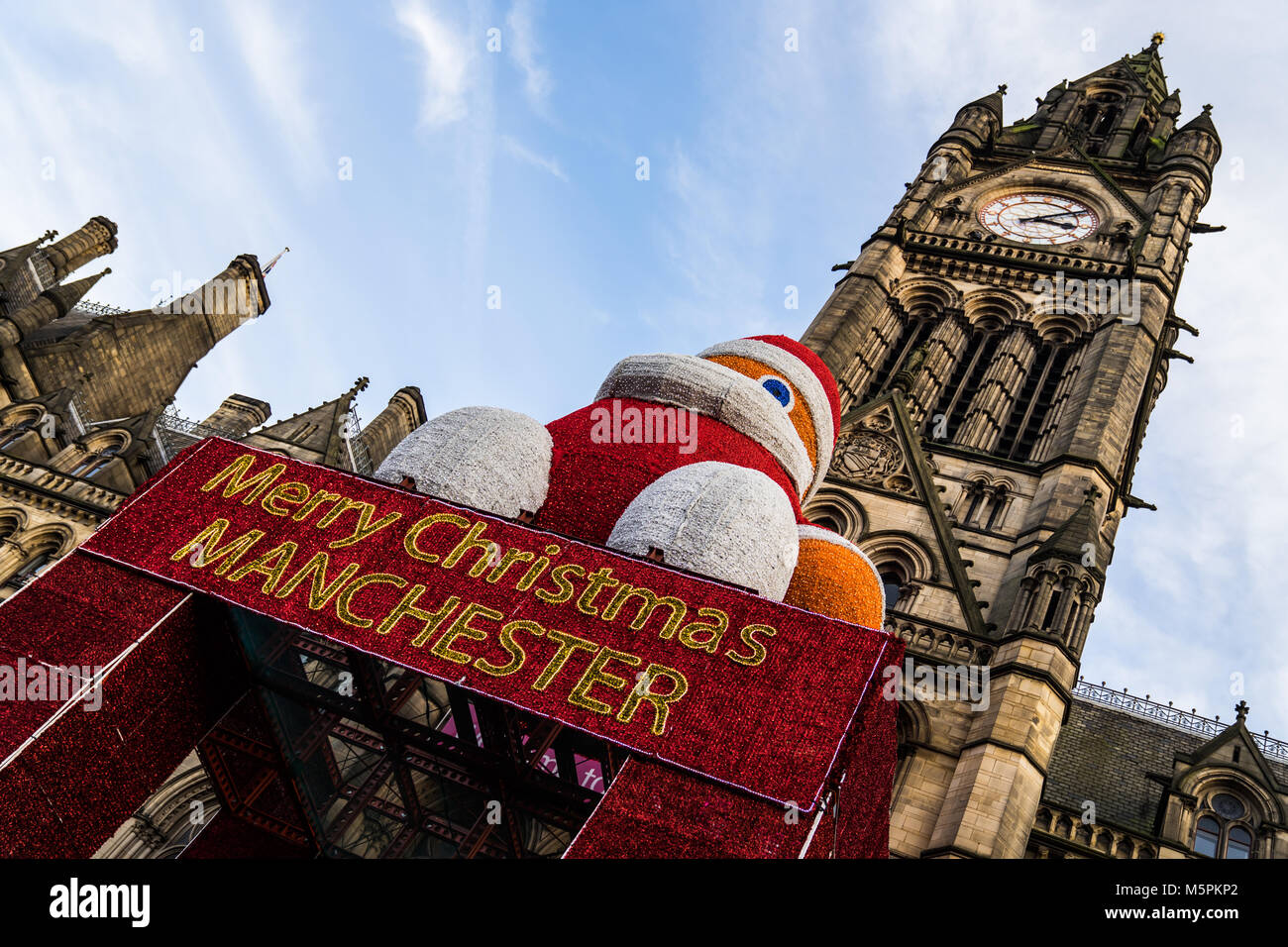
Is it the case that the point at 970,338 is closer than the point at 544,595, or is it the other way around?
the point at 544,595

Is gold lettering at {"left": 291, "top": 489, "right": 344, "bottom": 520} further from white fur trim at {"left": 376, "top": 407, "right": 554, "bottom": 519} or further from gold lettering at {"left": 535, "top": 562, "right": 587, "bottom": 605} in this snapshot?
gold lettering at {"left": 535, "top": 562, "right": 587, "bottom": 605}

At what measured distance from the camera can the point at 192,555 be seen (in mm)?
11055

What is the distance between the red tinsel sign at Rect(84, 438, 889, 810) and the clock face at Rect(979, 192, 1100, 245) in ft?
95.4

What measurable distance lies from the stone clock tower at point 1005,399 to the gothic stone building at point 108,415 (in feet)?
38.3

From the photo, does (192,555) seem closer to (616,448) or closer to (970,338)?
(616,448)

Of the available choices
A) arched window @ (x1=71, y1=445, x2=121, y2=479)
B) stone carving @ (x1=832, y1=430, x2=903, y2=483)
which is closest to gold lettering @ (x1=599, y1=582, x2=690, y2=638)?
stone carving @ (x1=832, y1=430, x2=903, y2=483)

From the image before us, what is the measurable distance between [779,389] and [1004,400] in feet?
58.1

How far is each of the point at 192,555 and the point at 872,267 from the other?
2650cm

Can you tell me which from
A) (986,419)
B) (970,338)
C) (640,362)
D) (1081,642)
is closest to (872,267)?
(970,338)

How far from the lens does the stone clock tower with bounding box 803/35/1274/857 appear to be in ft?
65.0

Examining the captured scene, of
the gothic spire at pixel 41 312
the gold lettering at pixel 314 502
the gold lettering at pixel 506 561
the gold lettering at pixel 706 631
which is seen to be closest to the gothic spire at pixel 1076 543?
the gold lettering at pixel 706 631

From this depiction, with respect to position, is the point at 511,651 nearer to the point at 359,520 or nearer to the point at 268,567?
the point at 359,520

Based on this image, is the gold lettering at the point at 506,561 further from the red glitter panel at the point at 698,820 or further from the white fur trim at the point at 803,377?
the white fur trim at the point at 803,377

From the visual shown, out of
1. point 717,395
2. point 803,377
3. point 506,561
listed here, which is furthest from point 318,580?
point 803,377
